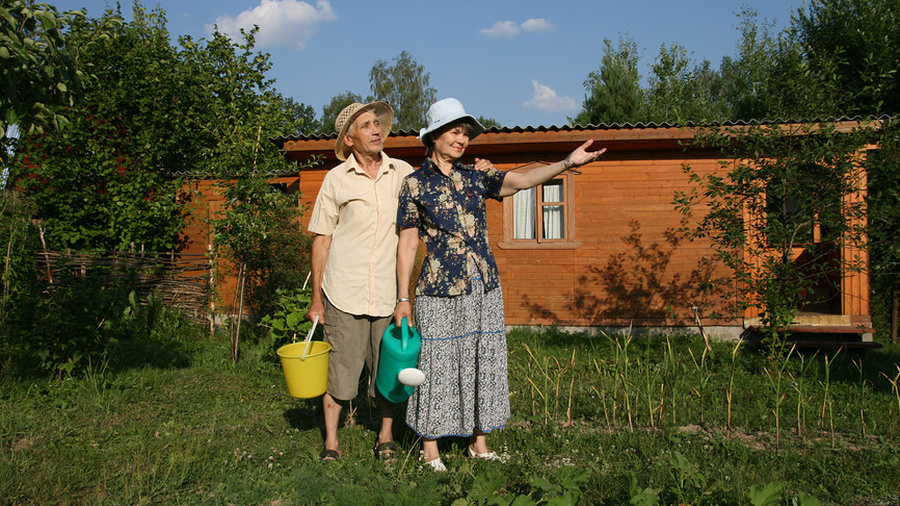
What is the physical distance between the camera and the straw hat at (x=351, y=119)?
323 centimetres

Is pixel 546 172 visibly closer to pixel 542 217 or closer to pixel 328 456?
pixel 328 456

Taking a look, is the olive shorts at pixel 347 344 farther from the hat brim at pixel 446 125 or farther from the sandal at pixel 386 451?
the hat brim at pixel 446 125

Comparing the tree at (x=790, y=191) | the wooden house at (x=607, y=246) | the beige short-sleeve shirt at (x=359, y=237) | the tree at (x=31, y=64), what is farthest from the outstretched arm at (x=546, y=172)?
the wooden house at (x=607, y=246)

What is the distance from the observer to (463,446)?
3328 mm

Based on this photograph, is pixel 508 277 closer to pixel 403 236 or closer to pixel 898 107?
pixel 403 236

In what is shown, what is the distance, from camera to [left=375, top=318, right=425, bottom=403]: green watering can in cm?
289

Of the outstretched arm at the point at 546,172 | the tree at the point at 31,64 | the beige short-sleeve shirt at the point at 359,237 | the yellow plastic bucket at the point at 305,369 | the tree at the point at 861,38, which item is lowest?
the yellow plastic bucket at the point at 305,369

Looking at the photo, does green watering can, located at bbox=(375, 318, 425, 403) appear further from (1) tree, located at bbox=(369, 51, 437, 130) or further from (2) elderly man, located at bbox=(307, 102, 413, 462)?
(1) tree, located at bbox=(369, 51, 437, 130)

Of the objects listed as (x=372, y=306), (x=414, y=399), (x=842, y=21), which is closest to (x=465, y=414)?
(x=414, y=399)

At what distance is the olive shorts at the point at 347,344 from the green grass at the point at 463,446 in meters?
0.40

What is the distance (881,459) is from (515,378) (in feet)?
8.60

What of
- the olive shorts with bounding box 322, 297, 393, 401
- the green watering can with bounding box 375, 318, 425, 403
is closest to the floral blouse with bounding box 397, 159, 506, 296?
the green watering can with bounding box 375, 318, 425, 403

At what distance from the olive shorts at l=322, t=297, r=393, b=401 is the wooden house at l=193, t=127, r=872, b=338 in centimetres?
479

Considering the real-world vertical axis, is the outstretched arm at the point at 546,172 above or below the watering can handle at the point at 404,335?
above
